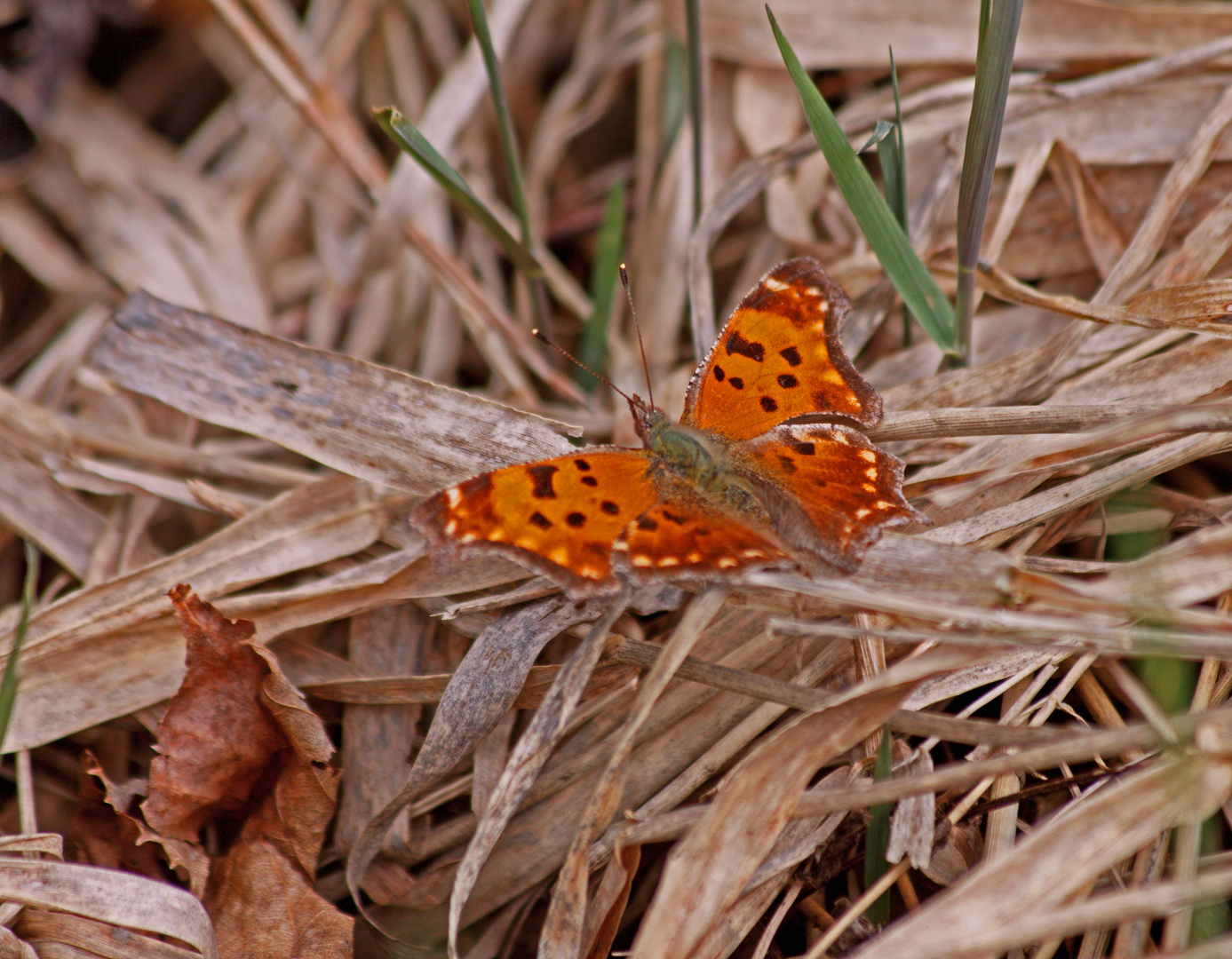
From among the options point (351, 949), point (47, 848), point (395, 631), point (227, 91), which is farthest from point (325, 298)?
point (351, 949)

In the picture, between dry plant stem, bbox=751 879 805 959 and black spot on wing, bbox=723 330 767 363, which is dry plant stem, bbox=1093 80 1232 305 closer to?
black spot on wing, bbox=723 330 767 363

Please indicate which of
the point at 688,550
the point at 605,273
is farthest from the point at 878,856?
the point at 605,273

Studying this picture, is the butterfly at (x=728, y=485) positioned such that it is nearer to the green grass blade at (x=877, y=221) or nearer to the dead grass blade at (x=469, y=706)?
the green grass blade at (x=877, y=221)

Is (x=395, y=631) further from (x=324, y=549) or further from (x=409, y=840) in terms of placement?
(x=409, y=840)

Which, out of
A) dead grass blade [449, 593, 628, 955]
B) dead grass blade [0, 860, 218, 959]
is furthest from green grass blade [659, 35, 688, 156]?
dead grass blade [0, 860, 218, 959]

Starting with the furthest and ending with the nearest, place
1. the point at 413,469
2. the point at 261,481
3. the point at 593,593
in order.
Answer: the point at 261,481
the point at 413,469
the point at 593,593

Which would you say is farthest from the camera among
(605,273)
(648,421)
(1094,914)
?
(605,273)

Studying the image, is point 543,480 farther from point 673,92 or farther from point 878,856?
point 673,92
